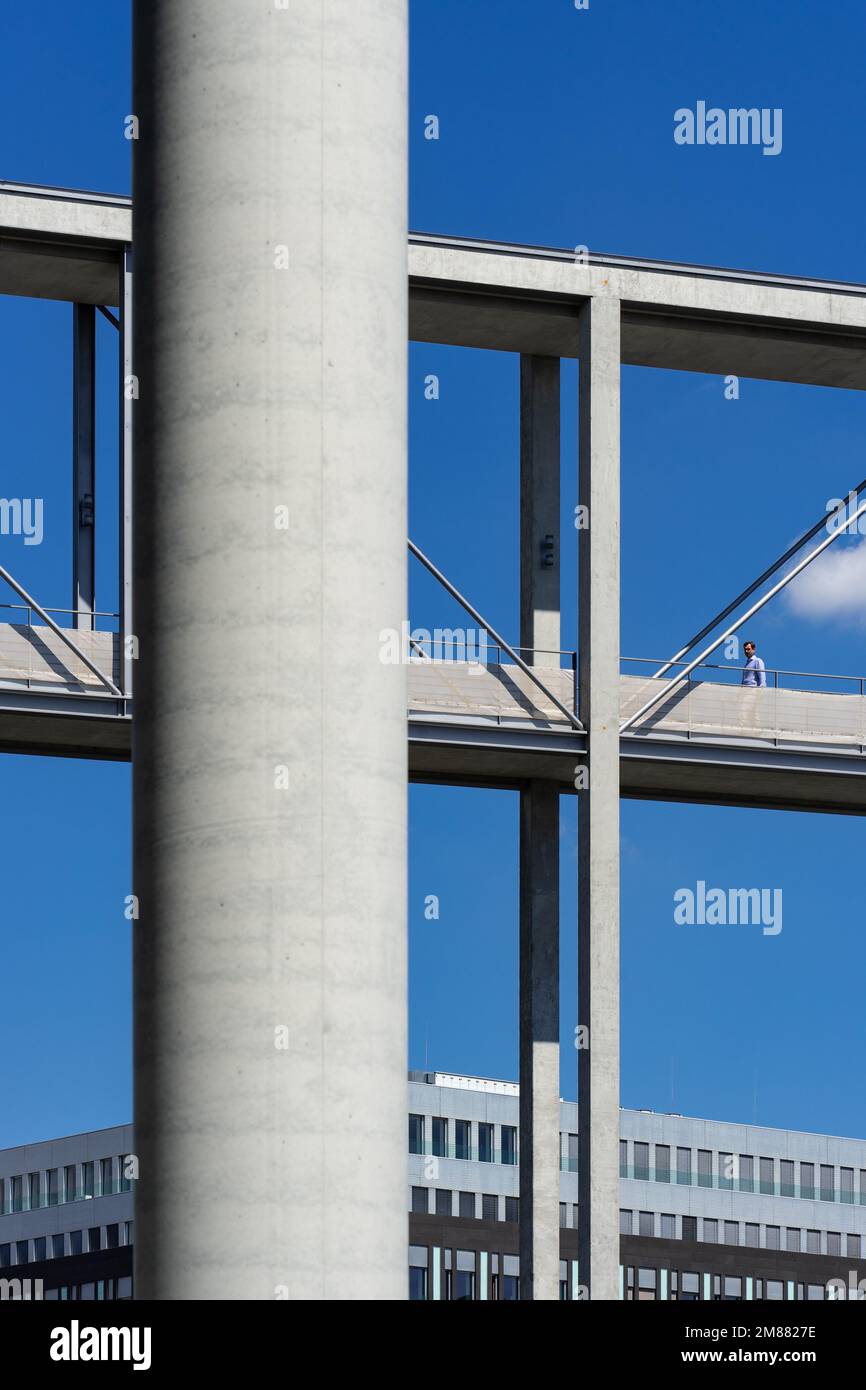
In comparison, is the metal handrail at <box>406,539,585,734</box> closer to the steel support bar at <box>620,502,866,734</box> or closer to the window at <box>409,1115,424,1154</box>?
the steel support bar at <box>620,502,866,734</box>

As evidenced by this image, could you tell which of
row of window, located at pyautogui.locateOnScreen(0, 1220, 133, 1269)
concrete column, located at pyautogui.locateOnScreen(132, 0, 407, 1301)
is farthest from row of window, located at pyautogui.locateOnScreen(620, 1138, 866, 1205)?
concrete column, located at pyautogui.locateOnScreen(132, 0, 407, 1301)

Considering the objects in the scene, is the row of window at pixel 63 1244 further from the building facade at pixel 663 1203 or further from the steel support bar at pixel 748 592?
the steel support bar at pixel 748 592

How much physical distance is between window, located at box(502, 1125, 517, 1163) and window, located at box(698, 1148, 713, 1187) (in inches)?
388

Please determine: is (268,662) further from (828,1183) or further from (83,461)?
(828,1183)

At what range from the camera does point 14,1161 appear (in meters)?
102

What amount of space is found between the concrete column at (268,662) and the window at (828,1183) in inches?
3834

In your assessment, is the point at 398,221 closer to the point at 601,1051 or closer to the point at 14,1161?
the point at 601,1051

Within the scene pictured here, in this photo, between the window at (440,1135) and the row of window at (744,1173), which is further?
the row of window at (744,1173)

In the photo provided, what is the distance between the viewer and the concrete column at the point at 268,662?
22.2ft

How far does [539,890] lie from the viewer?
30.9 meters

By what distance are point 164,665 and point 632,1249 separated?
77.9 m

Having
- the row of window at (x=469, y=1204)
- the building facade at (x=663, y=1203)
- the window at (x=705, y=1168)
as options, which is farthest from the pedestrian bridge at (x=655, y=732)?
the window at (x=705, y=1168)
